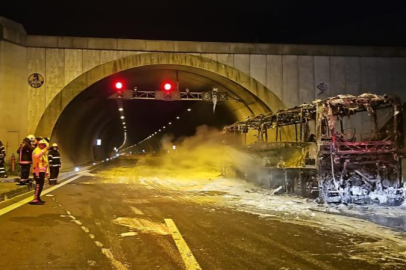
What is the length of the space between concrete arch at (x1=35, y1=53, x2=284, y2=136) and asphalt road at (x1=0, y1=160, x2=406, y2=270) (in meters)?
12.7

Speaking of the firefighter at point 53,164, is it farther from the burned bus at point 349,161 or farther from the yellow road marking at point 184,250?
the yellow road marking at point 184,250

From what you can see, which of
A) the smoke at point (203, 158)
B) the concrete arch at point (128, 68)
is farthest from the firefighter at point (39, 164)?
the concrete arch at point (128, 68)

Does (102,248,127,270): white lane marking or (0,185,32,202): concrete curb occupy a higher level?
(0,185,32,202): concrete curb

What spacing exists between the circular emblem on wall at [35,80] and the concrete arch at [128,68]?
1.22 metres

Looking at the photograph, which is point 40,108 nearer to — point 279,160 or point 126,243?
point 279,160

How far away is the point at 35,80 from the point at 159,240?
61.4 feet

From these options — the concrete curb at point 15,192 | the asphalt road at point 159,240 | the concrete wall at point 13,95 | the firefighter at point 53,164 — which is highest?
the concrete wall at point 13,95

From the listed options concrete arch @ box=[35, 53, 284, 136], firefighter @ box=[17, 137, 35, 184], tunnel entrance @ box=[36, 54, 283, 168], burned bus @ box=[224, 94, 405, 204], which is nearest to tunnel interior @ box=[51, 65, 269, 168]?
tunnel entrance @ box=[36, 54, 283, 168]

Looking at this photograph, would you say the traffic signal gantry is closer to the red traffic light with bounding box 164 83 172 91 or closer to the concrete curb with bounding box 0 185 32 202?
the red traffic light with bounding box 164 83 172 91

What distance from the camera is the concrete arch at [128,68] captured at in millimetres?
22828

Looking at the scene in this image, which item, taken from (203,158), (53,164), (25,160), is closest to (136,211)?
(25,160)

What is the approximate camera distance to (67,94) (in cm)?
2288

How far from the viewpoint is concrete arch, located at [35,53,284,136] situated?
74.9 ft

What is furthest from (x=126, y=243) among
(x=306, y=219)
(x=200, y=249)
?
(x=306, y=219)
